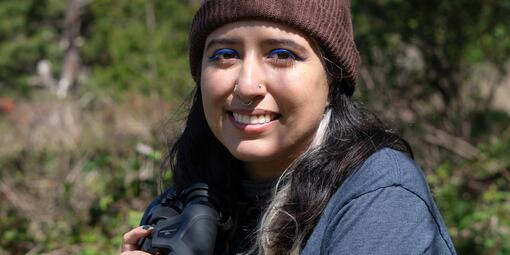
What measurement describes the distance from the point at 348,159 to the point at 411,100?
4.55m

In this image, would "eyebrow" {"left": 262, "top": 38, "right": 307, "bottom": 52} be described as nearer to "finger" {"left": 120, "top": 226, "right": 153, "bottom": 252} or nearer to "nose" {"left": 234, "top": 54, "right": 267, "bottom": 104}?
"nose" {"left": 234, "top": 54, "right": 267, "bottom": 104}

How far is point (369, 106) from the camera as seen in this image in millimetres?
4762

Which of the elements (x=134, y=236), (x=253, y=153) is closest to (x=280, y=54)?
(x=253, y=153)

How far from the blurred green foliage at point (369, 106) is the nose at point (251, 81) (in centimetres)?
89

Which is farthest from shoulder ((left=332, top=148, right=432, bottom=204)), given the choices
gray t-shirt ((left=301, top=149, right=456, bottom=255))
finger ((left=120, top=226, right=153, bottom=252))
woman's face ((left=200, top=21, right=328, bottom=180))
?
finger ((left=120, top=226, right=153, bottom=252))

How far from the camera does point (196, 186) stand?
6.79 ft

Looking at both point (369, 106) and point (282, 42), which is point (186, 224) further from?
point (369, 106)

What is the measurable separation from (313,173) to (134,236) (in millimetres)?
591

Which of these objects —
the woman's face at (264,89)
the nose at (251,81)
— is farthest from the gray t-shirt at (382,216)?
the nose at (251,81)

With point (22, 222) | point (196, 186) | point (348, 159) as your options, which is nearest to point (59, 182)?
point (22, 222)

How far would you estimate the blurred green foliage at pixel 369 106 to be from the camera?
446 cm

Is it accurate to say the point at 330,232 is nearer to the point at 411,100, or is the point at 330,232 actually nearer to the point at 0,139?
the point at 411,100

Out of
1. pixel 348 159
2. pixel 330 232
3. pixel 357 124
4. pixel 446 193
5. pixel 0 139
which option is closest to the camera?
pixel 330 232

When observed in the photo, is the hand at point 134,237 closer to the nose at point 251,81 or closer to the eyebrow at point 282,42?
the nose at point 251,81
